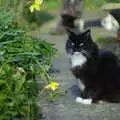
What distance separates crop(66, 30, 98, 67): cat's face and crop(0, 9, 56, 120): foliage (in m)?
0.37

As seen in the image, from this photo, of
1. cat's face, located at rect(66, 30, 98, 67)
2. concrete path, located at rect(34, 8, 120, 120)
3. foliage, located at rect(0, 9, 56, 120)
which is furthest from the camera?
cat's face, located at rect(66, 30, 98, 67)

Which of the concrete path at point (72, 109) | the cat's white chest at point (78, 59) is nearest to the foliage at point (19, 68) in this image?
the concrete path at point (72, 109)

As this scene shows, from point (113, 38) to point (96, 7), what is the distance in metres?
3.79

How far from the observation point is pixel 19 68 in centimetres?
588

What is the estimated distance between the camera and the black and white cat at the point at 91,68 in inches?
230

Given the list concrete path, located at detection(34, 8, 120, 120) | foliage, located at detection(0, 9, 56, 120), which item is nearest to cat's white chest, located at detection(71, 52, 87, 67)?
foliage, located at detection(0, 9, 56, 120)

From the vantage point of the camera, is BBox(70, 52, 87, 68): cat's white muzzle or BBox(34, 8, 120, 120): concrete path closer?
BBox(34, 8, 120, 120): concrete path

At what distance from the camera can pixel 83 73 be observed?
5902 mm

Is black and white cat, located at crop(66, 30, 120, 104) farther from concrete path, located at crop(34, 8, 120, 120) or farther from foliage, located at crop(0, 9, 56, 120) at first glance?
foliage, located at crop(0, 9, 56, 120)

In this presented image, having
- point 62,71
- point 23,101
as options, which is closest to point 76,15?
point 62,71

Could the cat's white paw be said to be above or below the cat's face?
below

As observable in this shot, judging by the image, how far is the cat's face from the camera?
5.82 meters

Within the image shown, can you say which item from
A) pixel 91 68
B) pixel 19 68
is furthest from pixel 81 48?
pixel 19 68

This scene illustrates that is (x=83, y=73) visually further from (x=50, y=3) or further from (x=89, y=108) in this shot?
(x=50, y=3)
